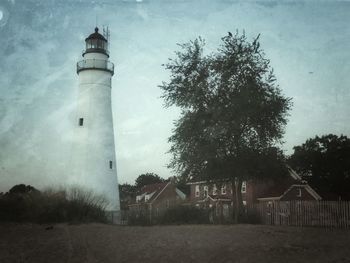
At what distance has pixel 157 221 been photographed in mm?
22328

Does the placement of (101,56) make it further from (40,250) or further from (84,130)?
(40,250)

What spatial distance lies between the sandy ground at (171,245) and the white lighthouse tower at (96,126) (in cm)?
1345

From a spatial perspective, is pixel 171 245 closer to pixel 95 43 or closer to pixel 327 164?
pixel 95 43

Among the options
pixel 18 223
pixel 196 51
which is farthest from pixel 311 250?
pixel 196 51

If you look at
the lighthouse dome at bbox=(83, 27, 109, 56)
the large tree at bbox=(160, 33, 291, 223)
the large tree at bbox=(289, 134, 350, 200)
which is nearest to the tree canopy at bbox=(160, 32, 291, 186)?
the large tree at bbox=(160, 33, 291, 223)

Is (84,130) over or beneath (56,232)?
over

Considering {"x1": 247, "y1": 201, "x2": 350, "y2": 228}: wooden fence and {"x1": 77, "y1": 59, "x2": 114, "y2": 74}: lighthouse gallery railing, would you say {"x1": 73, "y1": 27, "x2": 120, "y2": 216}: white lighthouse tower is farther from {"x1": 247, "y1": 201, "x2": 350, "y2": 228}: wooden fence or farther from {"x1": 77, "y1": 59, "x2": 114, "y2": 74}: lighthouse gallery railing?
{"x1": 247, "y1": 201, "x2": 350, "y2": 228}: wooden fence

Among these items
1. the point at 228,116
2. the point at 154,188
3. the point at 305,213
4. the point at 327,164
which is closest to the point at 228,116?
the point at 228,116

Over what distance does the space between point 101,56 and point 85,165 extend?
8.64 metres

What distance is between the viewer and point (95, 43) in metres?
35.0

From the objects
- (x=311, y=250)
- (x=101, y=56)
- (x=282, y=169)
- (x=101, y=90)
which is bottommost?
(x=311, y=250)

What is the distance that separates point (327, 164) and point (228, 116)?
41598 millimetres

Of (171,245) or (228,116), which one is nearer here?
(171,245)

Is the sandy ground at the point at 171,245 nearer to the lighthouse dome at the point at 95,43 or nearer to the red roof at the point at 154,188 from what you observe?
the lighthouse dome at the point at 95,43
